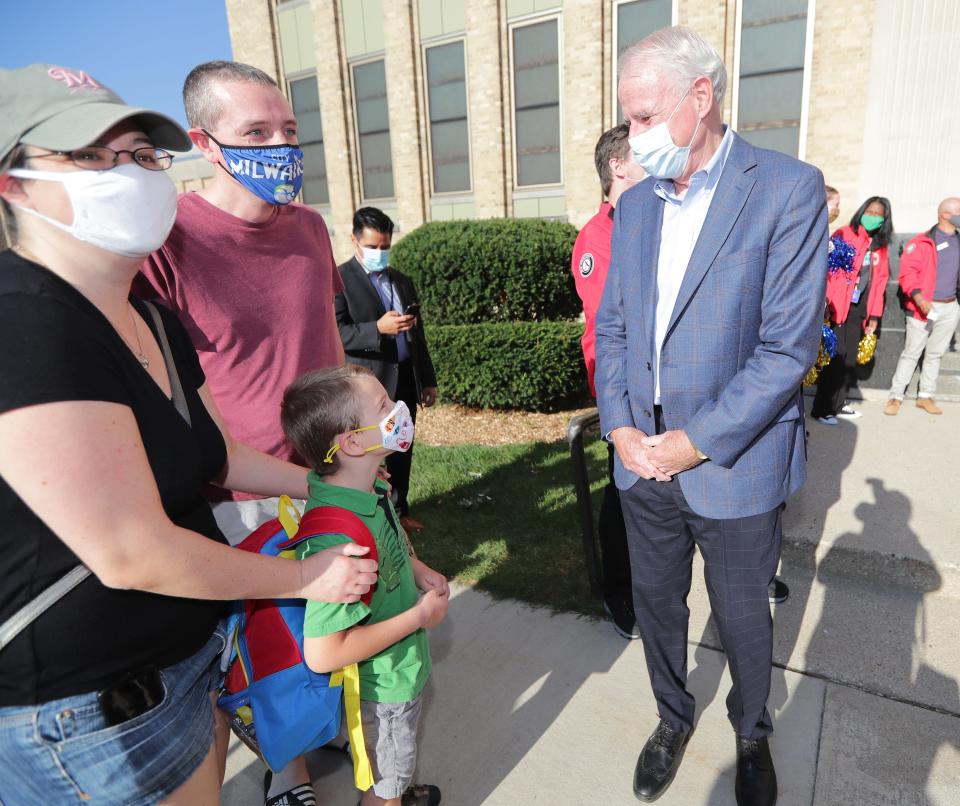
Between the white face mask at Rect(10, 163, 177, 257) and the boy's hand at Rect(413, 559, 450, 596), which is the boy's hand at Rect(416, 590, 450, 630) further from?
the white face mask at Rect(10, 163, 177, 257)

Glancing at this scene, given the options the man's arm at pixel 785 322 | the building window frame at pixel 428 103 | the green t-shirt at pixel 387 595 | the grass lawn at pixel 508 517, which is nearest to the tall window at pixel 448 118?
the building window frame at pixel 428 103

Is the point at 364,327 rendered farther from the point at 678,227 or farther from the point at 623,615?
the point at 678,227

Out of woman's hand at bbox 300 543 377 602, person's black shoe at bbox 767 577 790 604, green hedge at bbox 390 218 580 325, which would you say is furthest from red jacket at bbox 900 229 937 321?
woman's hand at bbox 300 543 377 602

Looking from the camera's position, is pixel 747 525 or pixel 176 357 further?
pixel 747 525

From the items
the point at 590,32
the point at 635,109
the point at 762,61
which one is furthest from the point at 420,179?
the point at 635,109

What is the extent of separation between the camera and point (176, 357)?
5.28 ft

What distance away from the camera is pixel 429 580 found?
1.98 m

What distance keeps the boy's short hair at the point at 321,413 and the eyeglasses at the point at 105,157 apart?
662 mm

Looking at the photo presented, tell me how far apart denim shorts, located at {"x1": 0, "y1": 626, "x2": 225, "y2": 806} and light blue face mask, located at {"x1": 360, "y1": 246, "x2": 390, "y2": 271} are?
3500 mm

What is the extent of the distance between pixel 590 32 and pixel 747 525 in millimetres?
11851

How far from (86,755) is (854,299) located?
23.5 ft

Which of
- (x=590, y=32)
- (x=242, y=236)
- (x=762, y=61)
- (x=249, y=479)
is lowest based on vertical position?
(x=249, y=479)

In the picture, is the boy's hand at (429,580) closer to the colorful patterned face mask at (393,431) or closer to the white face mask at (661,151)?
the colorful patterned face mask at (393,431)

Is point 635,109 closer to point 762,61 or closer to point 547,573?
point 547,573
